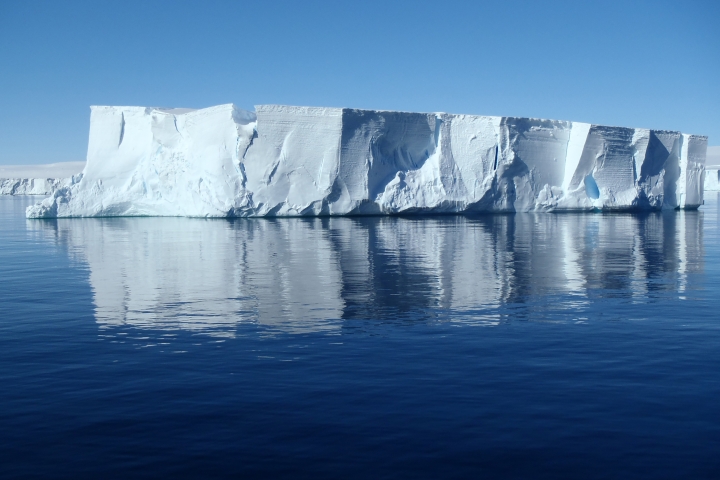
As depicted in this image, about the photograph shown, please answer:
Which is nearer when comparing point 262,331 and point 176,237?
point 262,331

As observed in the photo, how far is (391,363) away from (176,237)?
11.4 m

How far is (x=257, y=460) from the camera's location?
3.07 metres

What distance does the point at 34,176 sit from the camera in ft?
275

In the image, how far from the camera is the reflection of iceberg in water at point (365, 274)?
248 inches

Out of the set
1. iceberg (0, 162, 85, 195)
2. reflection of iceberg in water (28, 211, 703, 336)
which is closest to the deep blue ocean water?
reflection of iceberg in water (28, 211, 703, 336)

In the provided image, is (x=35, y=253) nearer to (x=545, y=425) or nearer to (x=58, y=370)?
(x=58, y=370)

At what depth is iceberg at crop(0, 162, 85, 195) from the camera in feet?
228

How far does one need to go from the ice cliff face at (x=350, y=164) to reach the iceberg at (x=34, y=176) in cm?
3379

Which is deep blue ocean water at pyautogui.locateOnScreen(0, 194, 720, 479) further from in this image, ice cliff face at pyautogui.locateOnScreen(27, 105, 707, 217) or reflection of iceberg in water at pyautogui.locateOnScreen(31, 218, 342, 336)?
ice cliff face at pyautogui.locateOnScreen(27, 105, 707, 217)

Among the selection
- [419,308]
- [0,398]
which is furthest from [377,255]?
[0,398]

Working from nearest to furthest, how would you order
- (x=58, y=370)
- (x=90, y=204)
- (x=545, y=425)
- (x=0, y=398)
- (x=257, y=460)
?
1. (x=257, y=460)
2. (x=545, y=425)
3. (x=0, y=398)
4. (x=58, y=370)
5. (x=90, y=204)

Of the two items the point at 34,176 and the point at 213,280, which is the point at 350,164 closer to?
the point at 213,280

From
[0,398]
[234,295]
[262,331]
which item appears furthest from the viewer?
[234,295]

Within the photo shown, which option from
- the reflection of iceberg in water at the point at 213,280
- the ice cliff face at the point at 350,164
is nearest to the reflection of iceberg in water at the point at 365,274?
the reflection of iceberg in water at the point at 213,280
